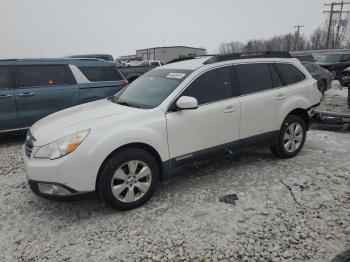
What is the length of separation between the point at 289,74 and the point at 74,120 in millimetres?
3481

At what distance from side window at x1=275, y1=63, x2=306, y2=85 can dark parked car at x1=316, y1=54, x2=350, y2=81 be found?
560 inches

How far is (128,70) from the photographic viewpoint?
41.3ft

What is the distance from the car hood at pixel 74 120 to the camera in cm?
358

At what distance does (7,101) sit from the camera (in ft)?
20.8

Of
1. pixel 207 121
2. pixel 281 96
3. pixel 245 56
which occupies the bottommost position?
pixel 207 121

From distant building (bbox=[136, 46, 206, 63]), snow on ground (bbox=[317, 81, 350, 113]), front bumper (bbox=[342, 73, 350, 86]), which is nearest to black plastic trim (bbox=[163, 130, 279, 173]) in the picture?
snow on ground (bbox=[317, 81, 350, 113])

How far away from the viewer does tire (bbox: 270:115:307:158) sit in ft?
16.8

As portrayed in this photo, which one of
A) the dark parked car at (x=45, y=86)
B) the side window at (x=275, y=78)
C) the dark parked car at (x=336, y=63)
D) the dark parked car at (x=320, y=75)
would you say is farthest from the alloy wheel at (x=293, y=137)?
the dark parked car at (x=336, y=63)

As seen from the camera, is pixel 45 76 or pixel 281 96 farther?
pixel 45 76

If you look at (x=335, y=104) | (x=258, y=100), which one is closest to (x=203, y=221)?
(x=258, y=100)

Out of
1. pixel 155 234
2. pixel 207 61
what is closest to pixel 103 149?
pixel 155 234

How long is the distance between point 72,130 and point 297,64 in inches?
153

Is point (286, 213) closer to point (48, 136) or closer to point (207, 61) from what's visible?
point (207, 61)

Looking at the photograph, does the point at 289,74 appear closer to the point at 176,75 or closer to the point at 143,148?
the point at 176,75
